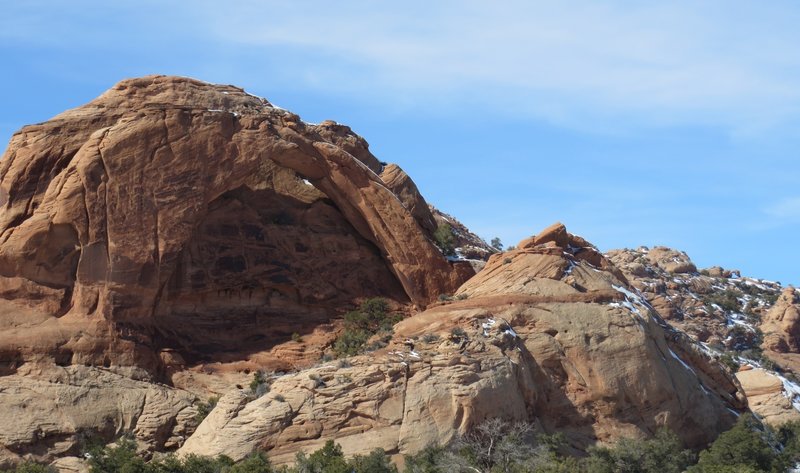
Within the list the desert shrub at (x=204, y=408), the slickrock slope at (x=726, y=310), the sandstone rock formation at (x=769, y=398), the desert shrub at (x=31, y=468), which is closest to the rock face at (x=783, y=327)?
the slickrock slope at (x=726, y=310)

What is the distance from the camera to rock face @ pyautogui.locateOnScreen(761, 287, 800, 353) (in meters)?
85.1

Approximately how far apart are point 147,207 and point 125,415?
24.7 feet

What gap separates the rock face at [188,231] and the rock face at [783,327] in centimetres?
3424

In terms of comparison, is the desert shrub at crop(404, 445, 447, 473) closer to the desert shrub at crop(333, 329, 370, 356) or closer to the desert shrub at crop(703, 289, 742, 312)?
the desert shrub at crop(333, 329, 370, 356)

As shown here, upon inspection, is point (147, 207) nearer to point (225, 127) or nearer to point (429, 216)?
point (225, 127)

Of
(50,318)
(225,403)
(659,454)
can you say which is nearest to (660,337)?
(659,454)

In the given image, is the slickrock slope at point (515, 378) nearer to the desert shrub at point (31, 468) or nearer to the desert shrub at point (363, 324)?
the desert shrub at point (363, 324)

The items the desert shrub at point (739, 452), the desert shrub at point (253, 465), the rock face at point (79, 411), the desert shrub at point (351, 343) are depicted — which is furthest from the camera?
the desert shrub at point (351, 343)

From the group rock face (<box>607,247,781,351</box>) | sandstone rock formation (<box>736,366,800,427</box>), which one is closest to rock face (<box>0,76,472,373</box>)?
sandstone rock formation (<box>736,366,800,427</box>)

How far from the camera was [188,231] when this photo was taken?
51.6 metres

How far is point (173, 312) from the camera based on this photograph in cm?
5281

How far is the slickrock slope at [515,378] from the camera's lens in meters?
44.8

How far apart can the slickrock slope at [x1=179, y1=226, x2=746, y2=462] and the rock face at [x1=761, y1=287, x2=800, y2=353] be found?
100 feet

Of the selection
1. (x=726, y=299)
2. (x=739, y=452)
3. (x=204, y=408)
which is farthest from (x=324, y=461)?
(x=726, y=299)
